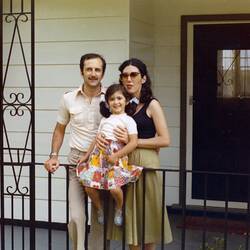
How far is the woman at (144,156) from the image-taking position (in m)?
4.41

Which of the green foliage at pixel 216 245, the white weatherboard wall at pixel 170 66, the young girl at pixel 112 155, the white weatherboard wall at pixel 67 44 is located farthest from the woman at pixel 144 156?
the white weatherboard wall at pixel 170 66

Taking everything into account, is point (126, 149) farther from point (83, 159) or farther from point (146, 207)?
point (146, 207)

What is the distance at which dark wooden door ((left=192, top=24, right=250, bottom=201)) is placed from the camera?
24.0 ft

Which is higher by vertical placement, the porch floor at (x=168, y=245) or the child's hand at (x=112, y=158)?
the child's hand at (x=112, y=158)

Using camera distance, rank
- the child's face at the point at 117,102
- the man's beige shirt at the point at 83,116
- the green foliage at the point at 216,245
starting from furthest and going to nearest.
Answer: the green foliage at the point at 216,245
the man's beige shirt at the point at 83,116
the child's face at the point at 117,102

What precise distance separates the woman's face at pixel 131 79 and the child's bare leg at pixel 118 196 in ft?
2.24

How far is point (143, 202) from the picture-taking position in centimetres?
443

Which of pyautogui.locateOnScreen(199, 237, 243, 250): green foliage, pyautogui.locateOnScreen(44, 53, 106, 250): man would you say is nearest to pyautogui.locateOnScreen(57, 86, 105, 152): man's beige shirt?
pyautogui.locateOnScreen(44, 53, 106, 250): man

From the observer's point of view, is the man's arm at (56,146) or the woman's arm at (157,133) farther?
the man's arm at (56,146)

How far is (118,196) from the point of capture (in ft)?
14.3

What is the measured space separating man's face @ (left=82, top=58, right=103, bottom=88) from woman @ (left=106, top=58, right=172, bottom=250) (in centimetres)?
16

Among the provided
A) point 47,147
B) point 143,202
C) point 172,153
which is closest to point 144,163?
point 143,202

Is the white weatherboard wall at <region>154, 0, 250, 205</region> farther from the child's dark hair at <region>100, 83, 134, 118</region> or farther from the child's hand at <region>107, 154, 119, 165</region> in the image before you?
the child's hand at <region>107, 154, 119, 165</region>

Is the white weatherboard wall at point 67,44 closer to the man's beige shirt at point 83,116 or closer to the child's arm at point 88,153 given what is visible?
the man's beige shirt at point 83,116
